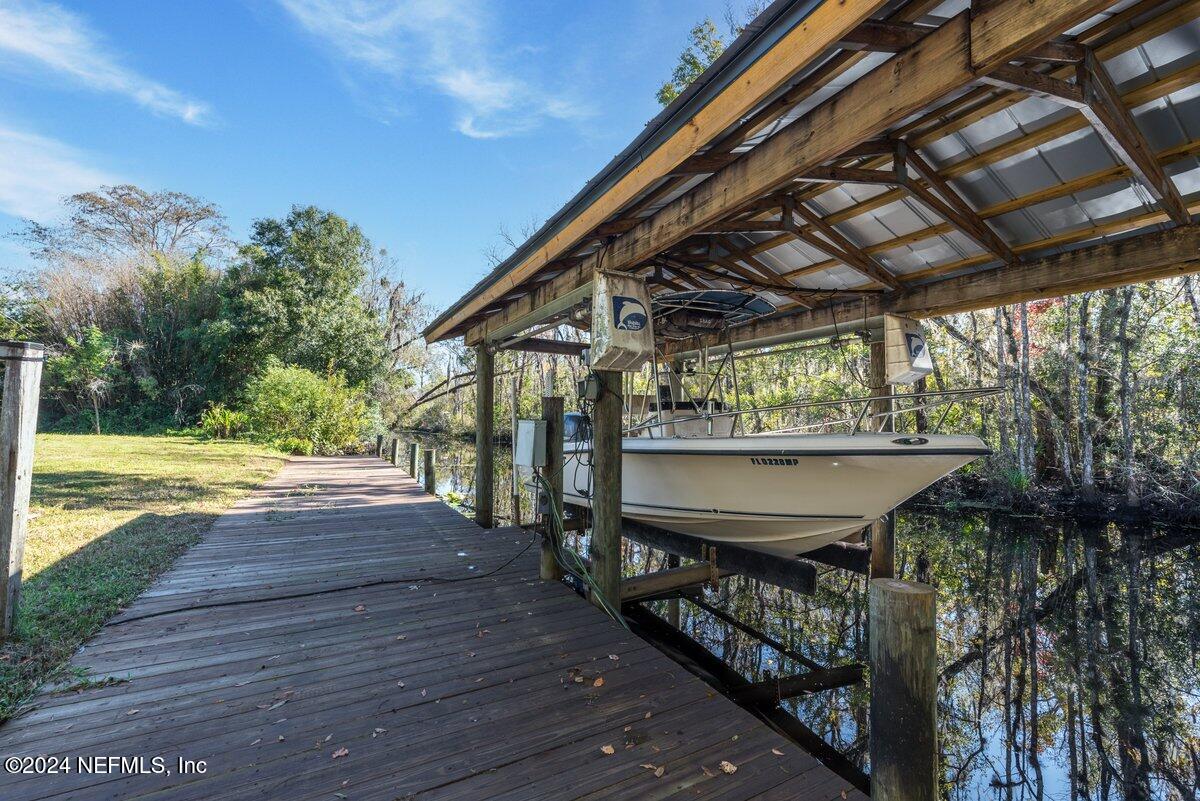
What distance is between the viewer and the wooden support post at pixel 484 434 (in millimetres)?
6586

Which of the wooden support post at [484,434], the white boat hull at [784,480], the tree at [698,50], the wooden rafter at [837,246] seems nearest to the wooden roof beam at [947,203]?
the wooden rafter at [837,246]

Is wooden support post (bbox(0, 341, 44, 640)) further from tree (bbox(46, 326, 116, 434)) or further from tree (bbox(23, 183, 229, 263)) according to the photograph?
tree (bbox(23, 183, 229, 263))

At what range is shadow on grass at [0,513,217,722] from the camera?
2764 millimetres

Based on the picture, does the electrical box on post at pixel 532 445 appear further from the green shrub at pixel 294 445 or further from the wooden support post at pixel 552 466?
the green shrub at pixel 294 445

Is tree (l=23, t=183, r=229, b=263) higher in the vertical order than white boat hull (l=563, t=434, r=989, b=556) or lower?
higher

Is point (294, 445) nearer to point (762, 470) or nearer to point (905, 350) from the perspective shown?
point (762, 470)

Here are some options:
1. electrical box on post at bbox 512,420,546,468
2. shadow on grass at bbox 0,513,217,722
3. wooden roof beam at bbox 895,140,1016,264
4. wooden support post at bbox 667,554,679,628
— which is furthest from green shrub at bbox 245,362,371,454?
wooden roof beam at bbox 895,140,1016,264

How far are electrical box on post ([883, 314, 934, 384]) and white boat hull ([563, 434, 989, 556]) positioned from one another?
1.49 meters

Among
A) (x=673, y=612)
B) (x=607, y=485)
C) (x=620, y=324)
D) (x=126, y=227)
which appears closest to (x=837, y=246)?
(x=620, y=324)

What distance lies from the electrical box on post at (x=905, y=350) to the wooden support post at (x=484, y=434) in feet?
14.6

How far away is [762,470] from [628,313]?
6.05 ft

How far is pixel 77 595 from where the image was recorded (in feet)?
12.5

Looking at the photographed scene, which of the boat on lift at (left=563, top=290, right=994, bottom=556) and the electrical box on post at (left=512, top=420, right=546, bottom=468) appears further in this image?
the electrical box on post at (left=512, top=420, right=546, bottom=468)

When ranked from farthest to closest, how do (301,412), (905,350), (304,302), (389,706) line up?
(304,302), (301,412), (905,350), (389,706)
